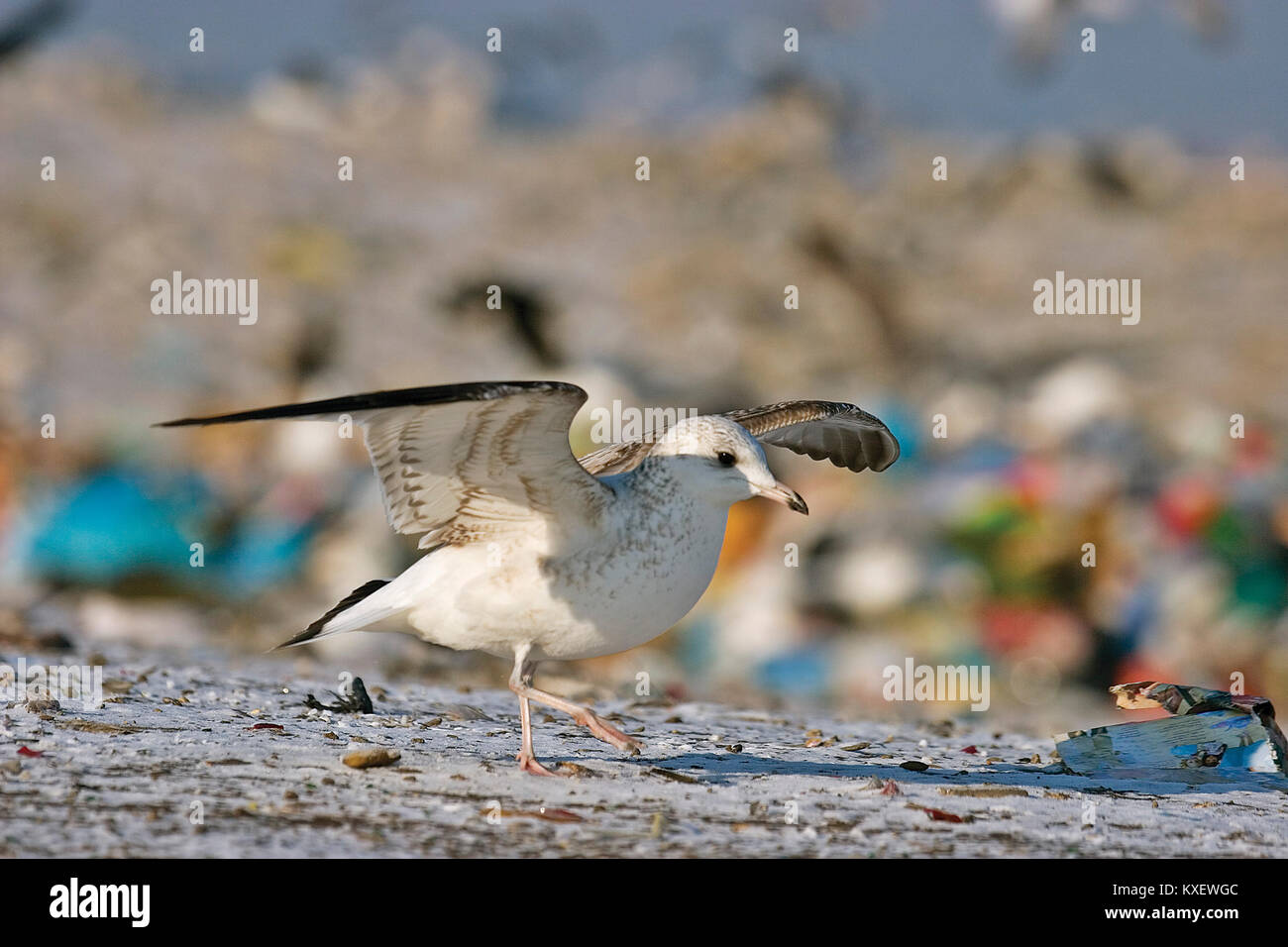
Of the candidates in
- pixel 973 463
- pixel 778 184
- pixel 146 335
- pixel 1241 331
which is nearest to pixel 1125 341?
pixel 1241 331

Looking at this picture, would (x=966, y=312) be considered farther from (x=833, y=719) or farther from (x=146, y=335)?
(x=833, y=719)

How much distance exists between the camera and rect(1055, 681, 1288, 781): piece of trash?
491cm

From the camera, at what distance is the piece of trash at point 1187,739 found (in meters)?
4.91

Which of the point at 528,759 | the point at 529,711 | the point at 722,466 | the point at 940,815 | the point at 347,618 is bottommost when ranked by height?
the point at 940,815

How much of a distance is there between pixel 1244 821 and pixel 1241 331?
13975 mm

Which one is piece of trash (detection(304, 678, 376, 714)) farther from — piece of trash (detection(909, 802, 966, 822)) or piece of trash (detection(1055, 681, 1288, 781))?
piece of trash (detection(1055, 681, 1288, 781))

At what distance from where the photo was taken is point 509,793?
3.93 metres

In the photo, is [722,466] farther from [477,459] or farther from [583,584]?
[477,459]

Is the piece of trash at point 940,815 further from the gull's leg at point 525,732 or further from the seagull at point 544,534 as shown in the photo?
the gull's leg at point 525,732

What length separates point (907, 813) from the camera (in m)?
4.02

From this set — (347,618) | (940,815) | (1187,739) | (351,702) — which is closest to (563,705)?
(347,618)

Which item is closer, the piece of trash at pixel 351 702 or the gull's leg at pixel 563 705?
the gull's leg at pixel 563 705

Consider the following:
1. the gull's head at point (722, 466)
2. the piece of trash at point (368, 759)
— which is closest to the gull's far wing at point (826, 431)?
the gull's head at point (722, 466)

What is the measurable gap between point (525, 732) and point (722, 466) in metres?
0.90
